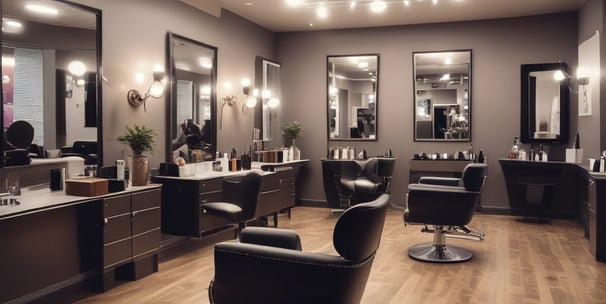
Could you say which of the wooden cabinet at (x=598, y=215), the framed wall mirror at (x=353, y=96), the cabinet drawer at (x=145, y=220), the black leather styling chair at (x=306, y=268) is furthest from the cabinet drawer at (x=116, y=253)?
the framed wall mirror at (x=353, y=96)

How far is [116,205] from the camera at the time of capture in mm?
3742

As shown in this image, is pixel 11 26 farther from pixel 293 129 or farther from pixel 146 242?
pixel 293 129

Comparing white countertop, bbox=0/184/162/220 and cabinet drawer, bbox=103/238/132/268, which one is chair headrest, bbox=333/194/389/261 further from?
cabinet drawer, bbox=103/238/132/268

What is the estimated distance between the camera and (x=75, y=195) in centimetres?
359

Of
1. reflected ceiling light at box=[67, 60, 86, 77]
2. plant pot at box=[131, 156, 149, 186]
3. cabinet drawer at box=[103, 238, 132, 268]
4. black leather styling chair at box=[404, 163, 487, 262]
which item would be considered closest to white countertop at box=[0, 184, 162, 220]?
plant pot at box=[131, 156, 149, 186]

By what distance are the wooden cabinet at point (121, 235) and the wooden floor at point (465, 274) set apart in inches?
5.7

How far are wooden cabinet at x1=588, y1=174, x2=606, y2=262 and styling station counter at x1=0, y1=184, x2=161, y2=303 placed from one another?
3.84m

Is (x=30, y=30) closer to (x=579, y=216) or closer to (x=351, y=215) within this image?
(x=351, y=215)

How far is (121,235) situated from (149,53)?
193cm

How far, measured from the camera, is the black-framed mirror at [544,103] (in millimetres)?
6691

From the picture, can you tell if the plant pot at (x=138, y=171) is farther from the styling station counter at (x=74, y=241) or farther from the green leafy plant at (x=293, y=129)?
the green leafy plant at (x=293, y=129)

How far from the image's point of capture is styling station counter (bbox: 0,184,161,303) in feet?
10.7

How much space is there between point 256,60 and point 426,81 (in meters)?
2.46

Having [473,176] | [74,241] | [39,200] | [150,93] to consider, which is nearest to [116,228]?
[74,241]
